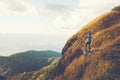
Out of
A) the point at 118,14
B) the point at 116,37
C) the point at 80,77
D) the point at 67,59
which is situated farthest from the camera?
the point at 118,14

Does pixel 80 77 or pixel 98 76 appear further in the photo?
pixel 80 77

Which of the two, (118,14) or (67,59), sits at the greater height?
(118,14)

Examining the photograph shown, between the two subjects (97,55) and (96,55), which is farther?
(96,55)

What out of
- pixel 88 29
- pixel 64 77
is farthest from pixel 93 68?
pixel 88 29

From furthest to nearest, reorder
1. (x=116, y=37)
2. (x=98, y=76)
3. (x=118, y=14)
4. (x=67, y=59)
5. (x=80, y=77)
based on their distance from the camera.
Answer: (x=118, y=14)
(x=67, y=59)
(x=116, y=37)
(x=80, y=77)
(x=98, y=76)

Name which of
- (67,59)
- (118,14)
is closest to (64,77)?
(67,59)

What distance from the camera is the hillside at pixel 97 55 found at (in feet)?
261

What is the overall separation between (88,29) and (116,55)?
25.6 m

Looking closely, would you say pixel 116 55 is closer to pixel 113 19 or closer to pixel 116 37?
pixel 116 37

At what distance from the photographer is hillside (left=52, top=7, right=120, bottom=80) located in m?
79.5

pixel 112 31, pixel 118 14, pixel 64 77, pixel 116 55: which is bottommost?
pixel 64 77

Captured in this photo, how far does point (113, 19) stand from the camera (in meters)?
102

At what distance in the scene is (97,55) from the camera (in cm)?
8306

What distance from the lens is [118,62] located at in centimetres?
7988
